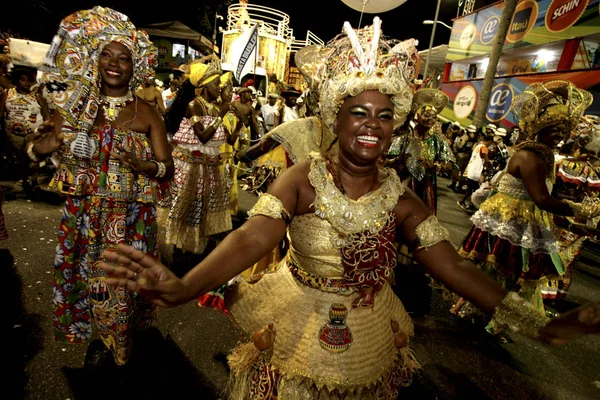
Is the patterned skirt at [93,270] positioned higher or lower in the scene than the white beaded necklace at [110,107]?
lower

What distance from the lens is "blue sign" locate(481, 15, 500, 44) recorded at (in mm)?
18875

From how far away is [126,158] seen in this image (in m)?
2.29

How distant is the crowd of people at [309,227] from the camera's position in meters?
1.52

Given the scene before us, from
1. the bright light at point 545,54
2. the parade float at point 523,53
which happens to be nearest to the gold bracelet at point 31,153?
the parade float at point 523,53

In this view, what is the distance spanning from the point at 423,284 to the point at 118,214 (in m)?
3.74

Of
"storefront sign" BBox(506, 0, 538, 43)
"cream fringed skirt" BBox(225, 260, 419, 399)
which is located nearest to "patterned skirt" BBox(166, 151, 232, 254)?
"cream fringed skirt" BBox(225, 260, 419, 399)

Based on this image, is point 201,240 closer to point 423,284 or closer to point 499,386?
point 423,284

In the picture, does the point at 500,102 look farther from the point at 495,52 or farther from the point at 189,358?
the point at 189,358

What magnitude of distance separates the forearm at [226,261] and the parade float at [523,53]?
30.5 feet

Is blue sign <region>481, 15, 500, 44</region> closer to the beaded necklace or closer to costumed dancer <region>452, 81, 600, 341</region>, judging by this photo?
costumed dancer <region>452, 81, 600, 341</region>

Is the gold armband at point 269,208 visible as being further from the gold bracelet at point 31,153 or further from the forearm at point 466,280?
the gold bracelet at point 31,153

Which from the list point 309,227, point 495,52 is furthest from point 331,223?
point 495,52

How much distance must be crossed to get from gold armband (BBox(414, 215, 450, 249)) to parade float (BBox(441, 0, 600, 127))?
8610 mm

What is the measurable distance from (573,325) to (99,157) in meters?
2.76
